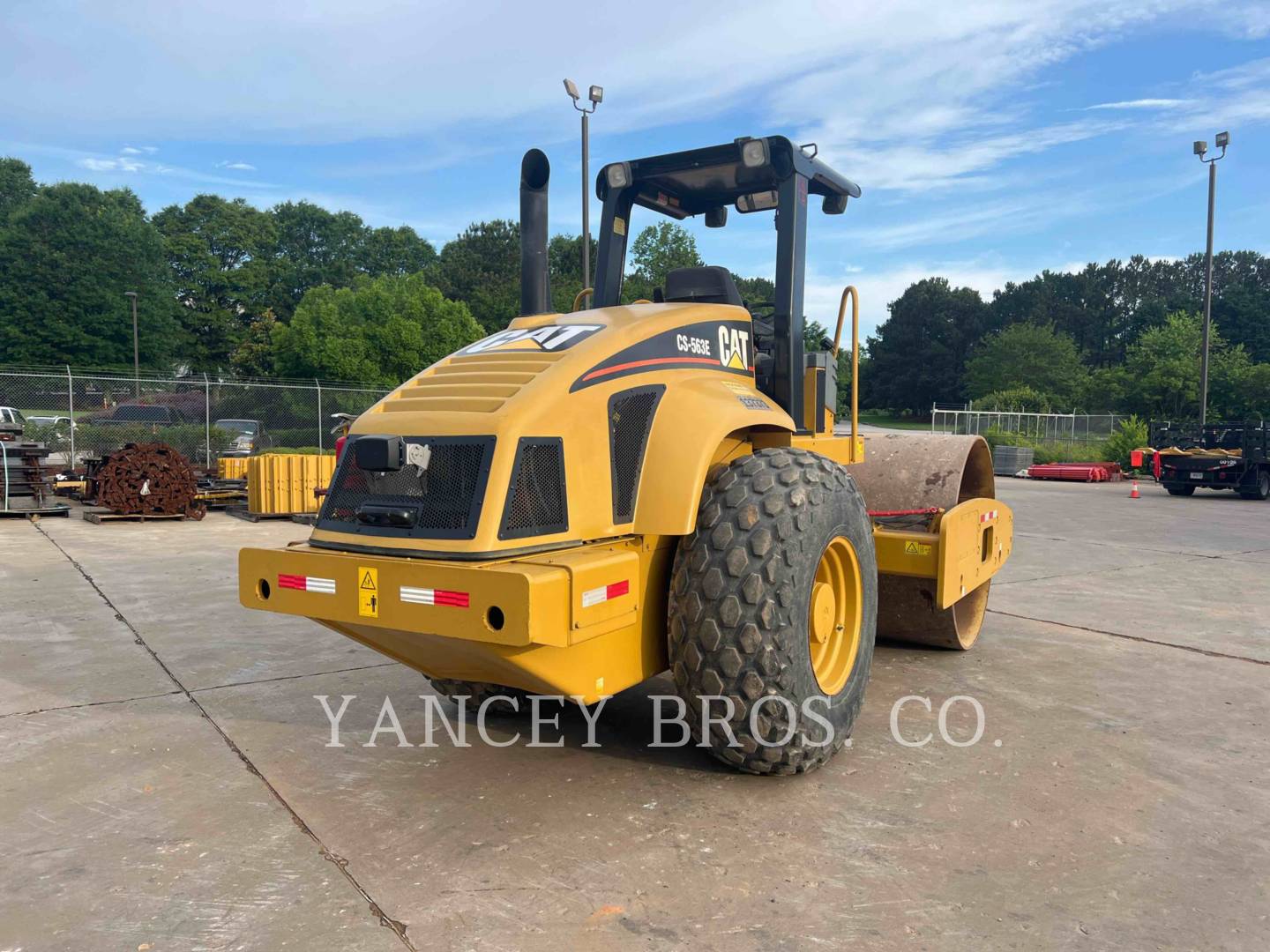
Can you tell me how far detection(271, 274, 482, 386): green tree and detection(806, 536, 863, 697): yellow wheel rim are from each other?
99.1 feet

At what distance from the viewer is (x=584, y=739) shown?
4453 mm

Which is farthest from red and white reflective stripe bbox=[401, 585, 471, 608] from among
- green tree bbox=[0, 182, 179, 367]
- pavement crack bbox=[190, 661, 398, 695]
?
green tree bbox=[0, 182, 179, 367]

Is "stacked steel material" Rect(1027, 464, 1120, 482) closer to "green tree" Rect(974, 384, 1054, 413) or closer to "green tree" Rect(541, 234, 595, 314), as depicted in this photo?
"green tree" Rect(974, 384, 1054, 413)

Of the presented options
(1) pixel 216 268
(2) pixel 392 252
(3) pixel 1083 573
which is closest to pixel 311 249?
(2) pixel 392 252

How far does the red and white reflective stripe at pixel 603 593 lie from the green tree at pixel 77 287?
5700cm

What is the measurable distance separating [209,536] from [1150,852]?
1133 cm

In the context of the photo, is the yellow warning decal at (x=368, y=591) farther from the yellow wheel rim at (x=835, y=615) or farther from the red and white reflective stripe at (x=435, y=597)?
the yellow wheel rim at (x=835, y=615)

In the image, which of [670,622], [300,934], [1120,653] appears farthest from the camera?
[1120,653]

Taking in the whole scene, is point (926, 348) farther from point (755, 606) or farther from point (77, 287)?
point (755, 606)

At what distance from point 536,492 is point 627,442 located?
492mm

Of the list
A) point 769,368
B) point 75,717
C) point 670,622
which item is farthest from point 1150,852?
point 75,717

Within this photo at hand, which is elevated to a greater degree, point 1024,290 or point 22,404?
point 1024,290

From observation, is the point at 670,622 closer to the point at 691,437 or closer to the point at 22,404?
the point at 691,437

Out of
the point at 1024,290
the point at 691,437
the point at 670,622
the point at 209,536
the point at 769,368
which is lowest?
the point at 209,536
